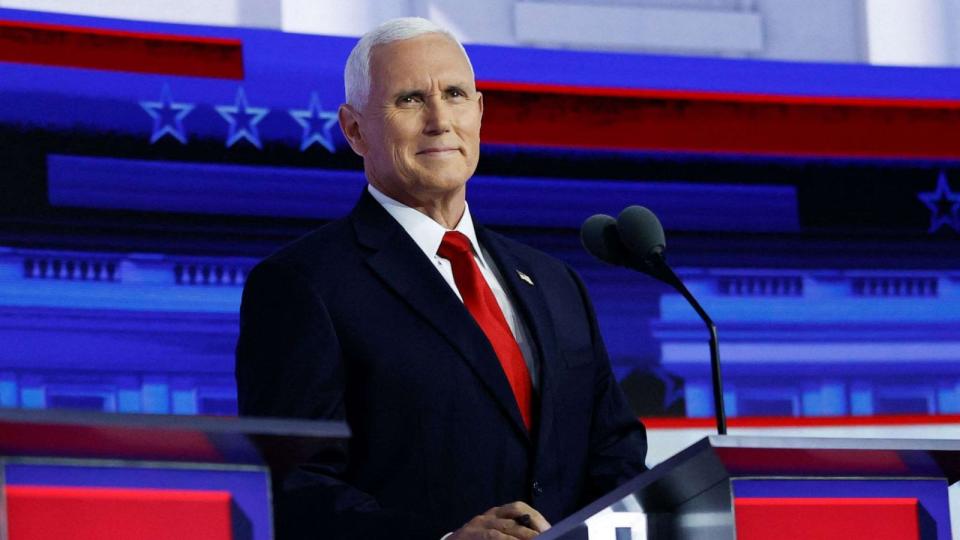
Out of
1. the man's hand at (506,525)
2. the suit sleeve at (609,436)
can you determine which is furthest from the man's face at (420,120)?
the man's hand at (506,525)

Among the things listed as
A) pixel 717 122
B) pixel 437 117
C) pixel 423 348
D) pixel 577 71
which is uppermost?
pixel 577 71

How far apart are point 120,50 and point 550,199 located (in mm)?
1088

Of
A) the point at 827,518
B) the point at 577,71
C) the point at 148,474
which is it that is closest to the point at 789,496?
the point at 827,518

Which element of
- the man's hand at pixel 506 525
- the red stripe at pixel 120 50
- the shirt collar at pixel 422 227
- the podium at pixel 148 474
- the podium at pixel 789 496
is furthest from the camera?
the red stripe at pixel 120 50

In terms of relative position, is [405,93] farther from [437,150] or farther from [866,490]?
[866,490]

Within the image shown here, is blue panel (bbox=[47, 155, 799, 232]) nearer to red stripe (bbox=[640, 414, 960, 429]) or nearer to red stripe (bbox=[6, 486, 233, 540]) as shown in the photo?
red stripe (bbox=[640, 414, 960, 429])

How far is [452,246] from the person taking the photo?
2311 mm

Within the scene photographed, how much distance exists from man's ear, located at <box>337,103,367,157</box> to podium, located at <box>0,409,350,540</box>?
104cm

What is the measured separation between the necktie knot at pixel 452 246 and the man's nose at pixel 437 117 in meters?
0.15

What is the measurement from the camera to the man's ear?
2.40m

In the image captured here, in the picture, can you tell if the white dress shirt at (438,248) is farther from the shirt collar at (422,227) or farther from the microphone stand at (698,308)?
the microphone stand at (698,308)

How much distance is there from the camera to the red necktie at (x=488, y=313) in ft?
7.17

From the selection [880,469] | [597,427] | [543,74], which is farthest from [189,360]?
[880,469]

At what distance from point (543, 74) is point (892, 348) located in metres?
1.15
